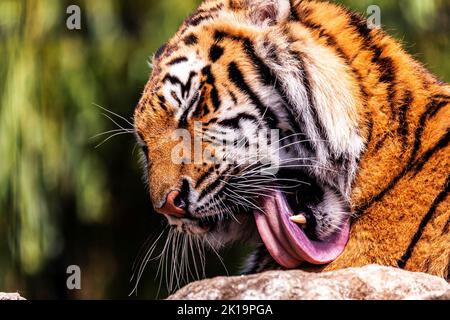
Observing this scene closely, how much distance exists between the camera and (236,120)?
3006 millimetres

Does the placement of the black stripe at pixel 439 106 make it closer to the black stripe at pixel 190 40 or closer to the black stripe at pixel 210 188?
the black stripe at pixel 210 188

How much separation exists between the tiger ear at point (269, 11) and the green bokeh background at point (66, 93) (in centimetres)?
271

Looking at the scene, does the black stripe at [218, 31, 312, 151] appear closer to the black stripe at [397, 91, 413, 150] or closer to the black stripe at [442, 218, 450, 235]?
the black stripe at [397, 91, 413, 150]

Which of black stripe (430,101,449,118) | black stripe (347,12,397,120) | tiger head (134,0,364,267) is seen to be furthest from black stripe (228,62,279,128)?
black stripe (430,101,449,118)

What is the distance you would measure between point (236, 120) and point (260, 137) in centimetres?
10

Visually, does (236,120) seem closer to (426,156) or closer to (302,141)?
(302,141)

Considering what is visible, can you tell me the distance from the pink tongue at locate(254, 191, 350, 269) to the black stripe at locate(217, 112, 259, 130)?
264mm

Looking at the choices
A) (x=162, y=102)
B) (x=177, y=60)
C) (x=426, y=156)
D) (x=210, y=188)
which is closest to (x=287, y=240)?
(x=210, y=188)

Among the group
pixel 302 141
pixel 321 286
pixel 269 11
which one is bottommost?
pixel 321 286

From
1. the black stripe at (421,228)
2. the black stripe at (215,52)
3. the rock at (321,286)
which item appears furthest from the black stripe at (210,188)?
the black stripe at (421,228)

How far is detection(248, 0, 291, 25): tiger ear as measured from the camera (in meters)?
3.03
